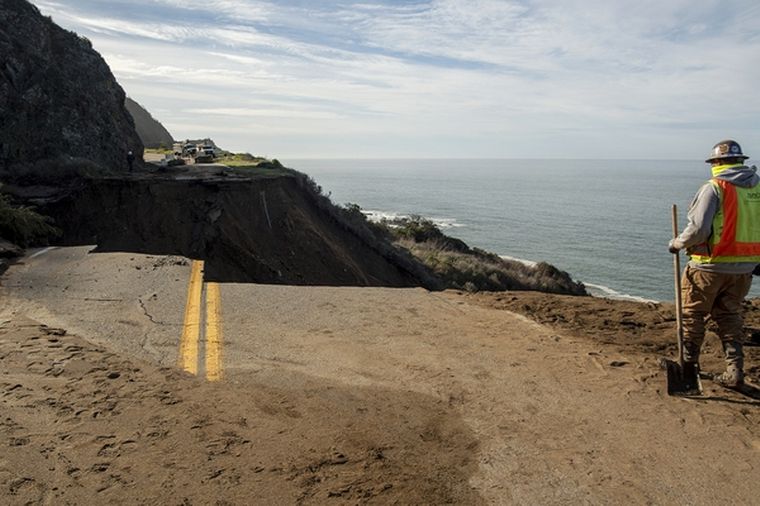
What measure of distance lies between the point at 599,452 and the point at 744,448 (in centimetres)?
106

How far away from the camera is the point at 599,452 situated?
412 cm

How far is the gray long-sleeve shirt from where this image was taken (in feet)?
17.4

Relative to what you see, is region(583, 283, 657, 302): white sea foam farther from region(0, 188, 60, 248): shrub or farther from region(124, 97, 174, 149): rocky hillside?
region(124, 97, 174, 149): rocky hillside

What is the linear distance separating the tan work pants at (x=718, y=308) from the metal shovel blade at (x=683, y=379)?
17 cm

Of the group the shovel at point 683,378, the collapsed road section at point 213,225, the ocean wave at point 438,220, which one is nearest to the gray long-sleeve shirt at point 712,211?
the shovel at point 683,378

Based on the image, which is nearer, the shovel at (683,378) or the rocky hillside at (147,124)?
the shovel at (683,378)

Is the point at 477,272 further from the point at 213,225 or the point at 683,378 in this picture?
the point at 683,378

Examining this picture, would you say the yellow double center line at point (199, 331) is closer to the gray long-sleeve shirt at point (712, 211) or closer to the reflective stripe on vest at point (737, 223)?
the gray long-sleeve shirt at point (712, 211)

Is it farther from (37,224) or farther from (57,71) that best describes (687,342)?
(57,71)

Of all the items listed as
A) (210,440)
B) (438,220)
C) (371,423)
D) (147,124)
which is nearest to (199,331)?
(210,440)

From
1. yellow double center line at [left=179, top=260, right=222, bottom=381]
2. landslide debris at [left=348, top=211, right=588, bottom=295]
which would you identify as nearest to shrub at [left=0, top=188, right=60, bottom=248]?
yellow double center line at [left=179, top=260, right=222, bottom=381]

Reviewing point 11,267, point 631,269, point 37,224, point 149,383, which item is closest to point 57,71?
point 37,224

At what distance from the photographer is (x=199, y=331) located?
6555 millimetres

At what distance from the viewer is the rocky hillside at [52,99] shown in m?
23.5
